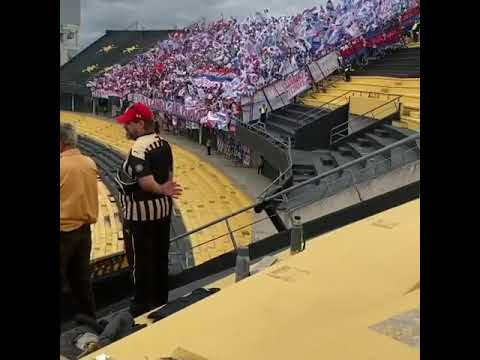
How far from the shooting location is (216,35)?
898 inches

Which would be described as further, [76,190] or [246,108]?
[246,108]

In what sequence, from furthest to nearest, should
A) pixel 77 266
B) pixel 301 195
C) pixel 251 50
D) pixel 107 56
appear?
pixel 107 56
pixel 251 50
pixel 301 195
pixel 77 266

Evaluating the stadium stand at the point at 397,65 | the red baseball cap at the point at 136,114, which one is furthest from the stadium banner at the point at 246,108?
the red baseball cap at the point at 136,114

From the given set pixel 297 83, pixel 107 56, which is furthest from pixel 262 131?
pixel 107 56

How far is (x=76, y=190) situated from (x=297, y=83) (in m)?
11.9

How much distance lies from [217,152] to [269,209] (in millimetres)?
11540

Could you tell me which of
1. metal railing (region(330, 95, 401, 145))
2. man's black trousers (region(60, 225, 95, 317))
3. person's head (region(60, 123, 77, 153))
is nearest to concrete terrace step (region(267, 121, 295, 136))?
metal railing (region(330, 95, 401, 145))

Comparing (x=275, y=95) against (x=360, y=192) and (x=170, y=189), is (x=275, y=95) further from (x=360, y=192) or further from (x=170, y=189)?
(x=170, y=189)

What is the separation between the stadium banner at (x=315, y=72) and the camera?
45.6 feet

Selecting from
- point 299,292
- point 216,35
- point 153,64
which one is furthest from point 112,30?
point 299,292

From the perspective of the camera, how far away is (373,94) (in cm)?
1046
